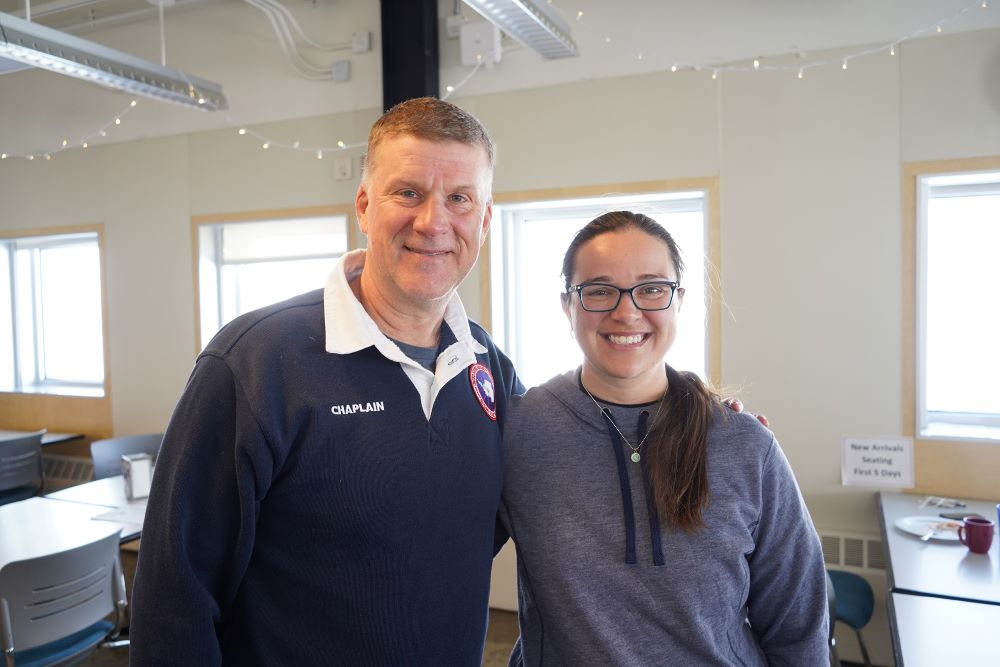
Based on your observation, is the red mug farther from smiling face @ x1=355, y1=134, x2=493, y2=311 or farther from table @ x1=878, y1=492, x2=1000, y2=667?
smiling face @ x1=355, y1=134, x2=493, y2=311

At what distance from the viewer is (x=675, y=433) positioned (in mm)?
1318

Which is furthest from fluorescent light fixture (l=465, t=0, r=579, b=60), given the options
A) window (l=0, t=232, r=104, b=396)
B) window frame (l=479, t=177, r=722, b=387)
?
window (l=0, t=232, r=104, b=396)

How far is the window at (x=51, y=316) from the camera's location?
5512 millimetres

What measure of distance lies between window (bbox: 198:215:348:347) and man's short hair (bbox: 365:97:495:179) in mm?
3248

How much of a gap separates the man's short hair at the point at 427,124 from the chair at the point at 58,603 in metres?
2.03

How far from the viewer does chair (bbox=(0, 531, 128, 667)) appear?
2.45 metres

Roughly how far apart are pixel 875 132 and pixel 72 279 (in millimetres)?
5468

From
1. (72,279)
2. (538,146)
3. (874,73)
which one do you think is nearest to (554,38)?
(538,146)

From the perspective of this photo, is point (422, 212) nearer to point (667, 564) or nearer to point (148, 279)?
point (667, 564)

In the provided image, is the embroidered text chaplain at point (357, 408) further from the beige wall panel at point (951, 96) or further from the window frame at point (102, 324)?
the window frame at point (102, 324)

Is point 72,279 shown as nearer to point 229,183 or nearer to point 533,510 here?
point 229,183

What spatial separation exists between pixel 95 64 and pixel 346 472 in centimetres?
292

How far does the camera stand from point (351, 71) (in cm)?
425

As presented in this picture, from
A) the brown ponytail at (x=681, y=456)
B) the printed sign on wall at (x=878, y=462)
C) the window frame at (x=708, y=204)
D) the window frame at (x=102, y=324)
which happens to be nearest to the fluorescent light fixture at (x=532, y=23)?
A: the window frame at (x=708, y=204)
